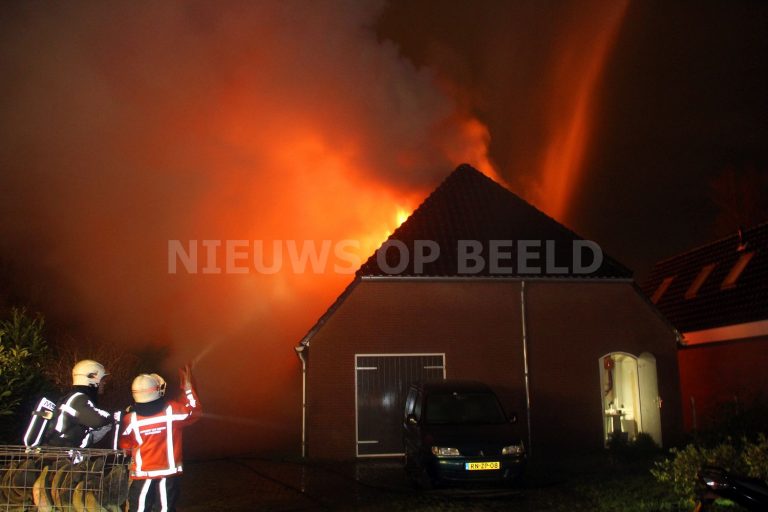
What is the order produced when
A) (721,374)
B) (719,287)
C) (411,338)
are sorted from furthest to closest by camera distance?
1. (719,287)
2. (721,374)
3. (411,338)

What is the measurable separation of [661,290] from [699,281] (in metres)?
2.14

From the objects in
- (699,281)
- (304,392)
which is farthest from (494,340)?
(699,281)

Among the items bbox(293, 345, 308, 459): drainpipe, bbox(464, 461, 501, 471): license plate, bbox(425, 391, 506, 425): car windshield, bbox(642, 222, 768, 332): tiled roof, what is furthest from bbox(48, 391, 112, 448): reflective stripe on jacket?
bbox(642, 222, 768, 332): tiled roof

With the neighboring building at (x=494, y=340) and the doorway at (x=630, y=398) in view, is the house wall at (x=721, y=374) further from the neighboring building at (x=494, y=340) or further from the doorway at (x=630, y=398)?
the neighboring building at (x=494, y=340)

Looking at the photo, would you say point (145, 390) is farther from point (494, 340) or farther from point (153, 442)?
point (494, 340)

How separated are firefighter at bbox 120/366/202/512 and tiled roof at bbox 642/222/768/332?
14.4m

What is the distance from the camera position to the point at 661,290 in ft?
74.6

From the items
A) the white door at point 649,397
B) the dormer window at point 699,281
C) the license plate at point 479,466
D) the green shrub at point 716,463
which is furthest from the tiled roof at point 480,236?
the green shrub at point 716,463

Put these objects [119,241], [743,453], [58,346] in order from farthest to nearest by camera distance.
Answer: [119,241], [58,346], [743,453]

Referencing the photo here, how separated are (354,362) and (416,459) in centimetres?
403

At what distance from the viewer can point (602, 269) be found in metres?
15.7

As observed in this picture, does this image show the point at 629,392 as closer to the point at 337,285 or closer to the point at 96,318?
the point at 337,285

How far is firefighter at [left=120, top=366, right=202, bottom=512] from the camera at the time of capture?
6.24m

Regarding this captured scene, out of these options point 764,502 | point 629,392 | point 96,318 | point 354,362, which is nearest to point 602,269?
point 629,392
